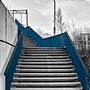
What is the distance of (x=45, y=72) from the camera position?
12172 mm

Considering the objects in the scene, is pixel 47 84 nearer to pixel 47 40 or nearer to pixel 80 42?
pixel 47 40

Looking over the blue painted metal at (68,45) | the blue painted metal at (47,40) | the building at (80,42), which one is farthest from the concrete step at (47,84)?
the building at (80,42)

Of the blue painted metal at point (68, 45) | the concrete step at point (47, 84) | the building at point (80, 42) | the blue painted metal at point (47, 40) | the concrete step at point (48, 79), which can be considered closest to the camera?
the blue painted metal at point (68, 45)

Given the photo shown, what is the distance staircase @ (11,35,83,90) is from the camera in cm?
1082

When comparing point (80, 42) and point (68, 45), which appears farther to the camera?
point (80, 42)

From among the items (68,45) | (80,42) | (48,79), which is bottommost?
(48,79)

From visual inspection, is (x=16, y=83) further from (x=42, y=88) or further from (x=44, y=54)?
(x=44, y=54)

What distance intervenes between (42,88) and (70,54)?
12.2 ft

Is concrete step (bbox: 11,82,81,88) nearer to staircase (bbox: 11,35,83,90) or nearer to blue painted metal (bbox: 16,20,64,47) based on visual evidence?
staircase (bbox: 11,35,83,90)

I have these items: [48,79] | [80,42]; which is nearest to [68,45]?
[48,79]

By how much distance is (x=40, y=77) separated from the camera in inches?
459

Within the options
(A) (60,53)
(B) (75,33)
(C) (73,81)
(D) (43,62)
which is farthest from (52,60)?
(B) (75,33)

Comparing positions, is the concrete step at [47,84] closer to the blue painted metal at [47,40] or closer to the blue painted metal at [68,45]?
the blue painted metal at [68,45]

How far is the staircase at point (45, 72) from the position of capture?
426 inches
